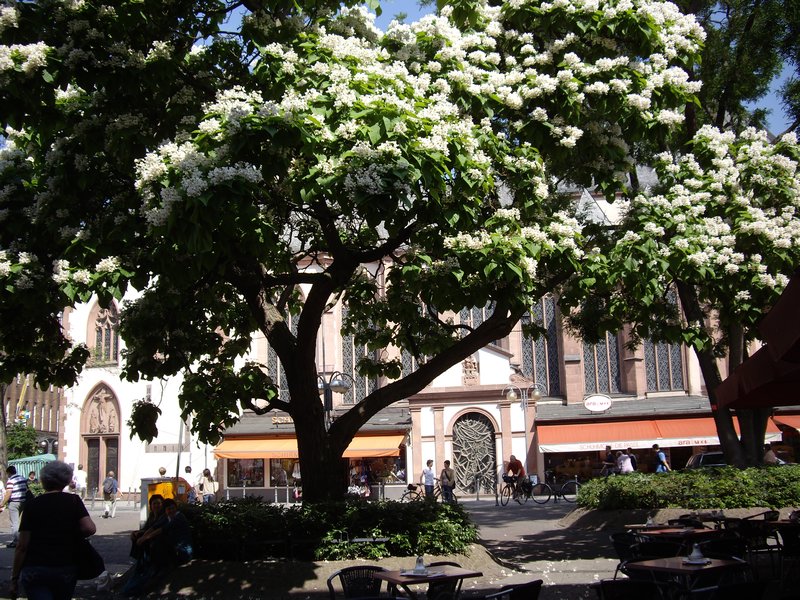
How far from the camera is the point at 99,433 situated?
136 feet

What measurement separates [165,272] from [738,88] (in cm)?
1305

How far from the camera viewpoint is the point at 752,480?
16641mm

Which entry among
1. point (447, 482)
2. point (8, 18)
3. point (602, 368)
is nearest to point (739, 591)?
point (8, 18)

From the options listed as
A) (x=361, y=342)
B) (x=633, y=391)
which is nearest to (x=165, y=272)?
(x=361, y=342)

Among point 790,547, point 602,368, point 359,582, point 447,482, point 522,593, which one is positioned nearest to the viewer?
point 522,593

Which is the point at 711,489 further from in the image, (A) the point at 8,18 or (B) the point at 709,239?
(A) the point at 8,18

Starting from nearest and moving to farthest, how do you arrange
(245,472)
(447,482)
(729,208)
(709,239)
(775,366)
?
(775,366), (709,239), (729,208), (447,482), (245,472)

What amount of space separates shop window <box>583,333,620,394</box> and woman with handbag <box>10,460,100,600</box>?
33919mm

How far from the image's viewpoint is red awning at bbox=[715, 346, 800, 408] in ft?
24.9

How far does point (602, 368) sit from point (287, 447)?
47.4 ft

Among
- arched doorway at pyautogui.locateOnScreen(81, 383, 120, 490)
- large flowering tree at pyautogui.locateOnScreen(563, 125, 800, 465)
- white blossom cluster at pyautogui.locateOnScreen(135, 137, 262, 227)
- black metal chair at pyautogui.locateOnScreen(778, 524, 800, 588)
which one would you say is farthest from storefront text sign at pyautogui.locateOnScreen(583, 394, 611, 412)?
white blossom cluster at pyautogui.locateOnScreen(135, 137, 262, 227)

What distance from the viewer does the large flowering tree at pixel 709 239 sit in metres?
11.8

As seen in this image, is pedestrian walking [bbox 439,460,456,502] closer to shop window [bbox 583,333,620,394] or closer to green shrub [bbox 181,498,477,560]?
shop window [bbox 583,333,620,394]

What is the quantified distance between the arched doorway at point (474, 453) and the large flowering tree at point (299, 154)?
23362 millimetres
